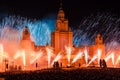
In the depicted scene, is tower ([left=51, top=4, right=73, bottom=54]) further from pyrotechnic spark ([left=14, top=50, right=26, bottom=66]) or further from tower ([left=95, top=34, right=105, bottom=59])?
pyrotechnic spark ([left=14, top=50, right=26, bottom=66])

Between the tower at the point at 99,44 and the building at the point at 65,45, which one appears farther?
the tower at the point at 99,44

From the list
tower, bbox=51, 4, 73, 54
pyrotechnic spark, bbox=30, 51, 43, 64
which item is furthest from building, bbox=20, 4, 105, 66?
pyrotechnic spark, bbox=30, 51, 43, 64

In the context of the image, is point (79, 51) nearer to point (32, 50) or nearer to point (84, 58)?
point (84, 58)

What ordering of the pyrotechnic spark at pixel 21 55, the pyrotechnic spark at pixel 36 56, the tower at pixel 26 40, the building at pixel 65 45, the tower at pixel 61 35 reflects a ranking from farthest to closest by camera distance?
1. the tower at pixel 61 35
2. the building at pixel 65 45
3. the tower at pixel 26 40
4. the pyrotechnic spark at pixel 36 56
5. the pyrotechnic spark at pixel 21 55

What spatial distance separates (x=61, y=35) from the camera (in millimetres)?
109750

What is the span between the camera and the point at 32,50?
3703 inches

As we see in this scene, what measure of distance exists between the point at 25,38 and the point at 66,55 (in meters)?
12.5

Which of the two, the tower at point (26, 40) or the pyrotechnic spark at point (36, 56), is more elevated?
the tower at point (26, 40)

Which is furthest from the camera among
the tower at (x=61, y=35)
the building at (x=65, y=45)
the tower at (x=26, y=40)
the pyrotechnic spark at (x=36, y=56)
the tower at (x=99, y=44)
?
the tower at (x=61, y=35)

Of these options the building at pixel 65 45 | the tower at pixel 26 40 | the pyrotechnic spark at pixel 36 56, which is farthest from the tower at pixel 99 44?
the tower at pixel 26 40

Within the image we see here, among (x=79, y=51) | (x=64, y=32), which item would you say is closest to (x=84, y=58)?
(x=79, y=51)

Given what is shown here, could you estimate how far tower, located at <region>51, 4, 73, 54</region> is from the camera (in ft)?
355

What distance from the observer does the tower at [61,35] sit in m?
108

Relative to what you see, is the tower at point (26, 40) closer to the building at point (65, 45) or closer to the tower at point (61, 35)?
the building at point (65, 45)
